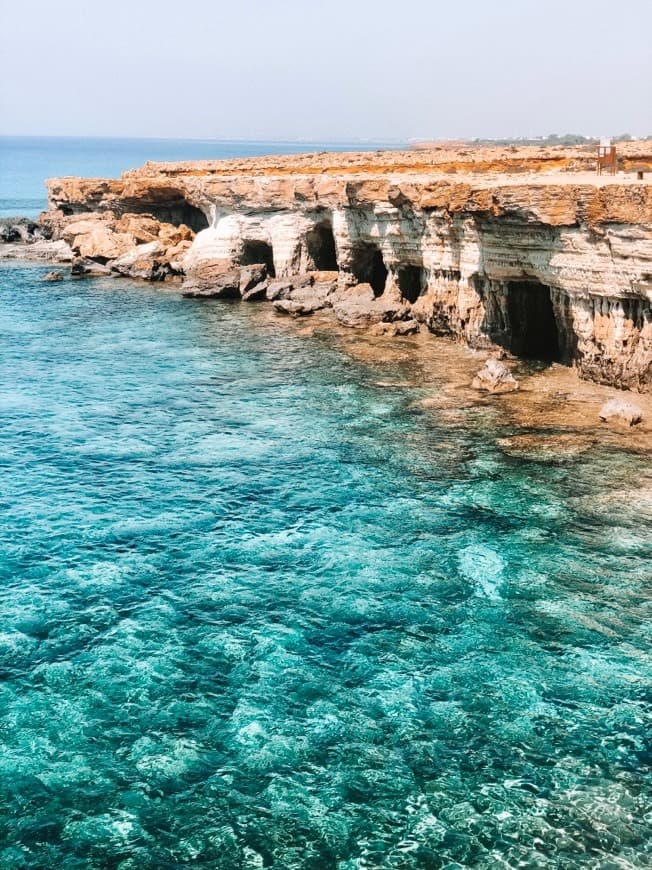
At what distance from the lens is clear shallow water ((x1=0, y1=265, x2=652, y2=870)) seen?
54.9 ft

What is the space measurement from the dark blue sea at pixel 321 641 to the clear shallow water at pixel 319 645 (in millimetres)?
69

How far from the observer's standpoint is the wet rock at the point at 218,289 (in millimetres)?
65938

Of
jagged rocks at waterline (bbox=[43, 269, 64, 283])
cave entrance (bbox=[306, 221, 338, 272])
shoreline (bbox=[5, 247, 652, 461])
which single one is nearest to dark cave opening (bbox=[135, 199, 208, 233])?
jagged rocks at waterline (bbox=[43, 269, 64, 283])

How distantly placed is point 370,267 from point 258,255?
13.9m

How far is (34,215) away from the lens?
131000mm

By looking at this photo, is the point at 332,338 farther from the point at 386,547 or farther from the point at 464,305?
the point at 386,547

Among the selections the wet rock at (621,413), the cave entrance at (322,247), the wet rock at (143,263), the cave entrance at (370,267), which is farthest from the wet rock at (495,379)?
the wet rock at (143,263)

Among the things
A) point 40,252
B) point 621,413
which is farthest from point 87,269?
point 621,413

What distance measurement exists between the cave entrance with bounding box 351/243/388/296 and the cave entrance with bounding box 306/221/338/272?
14.1ft

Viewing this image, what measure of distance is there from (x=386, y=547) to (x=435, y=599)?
10.6ft

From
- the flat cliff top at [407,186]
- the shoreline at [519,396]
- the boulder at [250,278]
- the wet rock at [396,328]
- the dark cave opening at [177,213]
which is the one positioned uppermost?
the flat cliff top at [407,186]

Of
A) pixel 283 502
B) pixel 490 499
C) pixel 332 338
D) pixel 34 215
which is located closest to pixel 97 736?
pixel 283 502

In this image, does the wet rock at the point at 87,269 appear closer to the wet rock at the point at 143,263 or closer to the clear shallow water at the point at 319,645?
the wet rock at the point at 143,263

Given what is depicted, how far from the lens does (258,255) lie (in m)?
71.6
